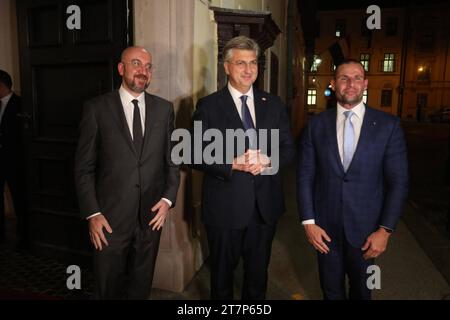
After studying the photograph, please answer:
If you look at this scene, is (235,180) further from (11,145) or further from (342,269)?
(11,145)

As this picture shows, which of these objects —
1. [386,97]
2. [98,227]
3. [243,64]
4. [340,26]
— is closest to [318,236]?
[243,64]

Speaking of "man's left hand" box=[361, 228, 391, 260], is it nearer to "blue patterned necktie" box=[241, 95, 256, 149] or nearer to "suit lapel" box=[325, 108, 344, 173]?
"suit lapel" box=[325, 108, 344, 173]

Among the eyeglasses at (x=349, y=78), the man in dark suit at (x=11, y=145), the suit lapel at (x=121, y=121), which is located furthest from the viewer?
the man in dark suit at (x=11, y=145)

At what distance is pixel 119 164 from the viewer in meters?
2.53

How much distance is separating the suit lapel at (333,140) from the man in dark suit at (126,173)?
1.10m

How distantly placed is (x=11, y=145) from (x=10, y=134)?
135 millimetres

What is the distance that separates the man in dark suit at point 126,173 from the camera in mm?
2482

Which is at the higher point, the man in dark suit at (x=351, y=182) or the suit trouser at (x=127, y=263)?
the man in dark suit at (x=351, y=182)

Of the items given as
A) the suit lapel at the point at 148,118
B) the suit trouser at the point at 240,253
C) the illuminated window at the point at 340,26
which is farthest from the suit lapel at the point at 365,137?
the illuminated window at the point at 340,26

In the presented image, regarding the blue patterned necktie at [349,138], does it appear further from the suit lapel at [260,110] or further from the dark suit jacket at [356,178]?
the suit lapel at [260,110]

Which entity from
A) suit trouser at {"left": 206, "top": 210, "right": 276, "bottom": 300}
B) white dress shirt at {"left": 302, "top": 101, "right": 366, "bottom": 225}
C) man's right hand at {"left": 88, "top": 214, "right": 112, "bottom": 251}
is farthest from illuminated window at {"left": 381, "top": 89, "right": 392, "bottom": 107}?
man's right hand at {"left": 88, "top": 214, "right": 112, "bottom": 251}

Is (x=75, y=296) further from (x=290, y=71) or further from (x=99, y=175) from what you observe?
(x=290, y=71)

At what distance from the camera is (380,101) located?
42344 millimetres

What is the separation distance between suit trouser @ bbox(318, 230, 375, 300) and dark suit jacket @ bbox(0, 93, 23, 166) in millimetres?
3897
